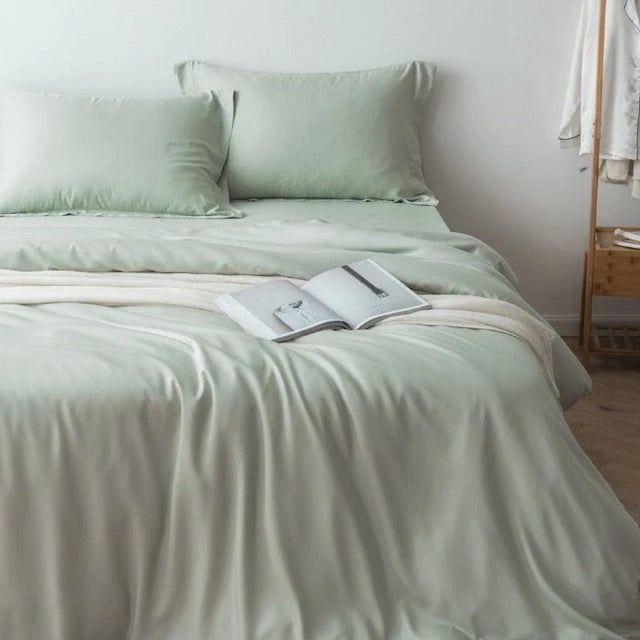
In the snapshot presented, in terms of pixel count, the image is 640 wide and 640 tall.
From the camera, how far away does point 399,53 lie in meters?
3.88

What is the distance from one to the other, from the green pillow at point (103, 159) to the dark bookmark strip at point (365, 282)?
3.41ft

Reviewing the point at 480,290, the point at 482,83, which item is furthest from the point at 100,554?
the point at 482,83

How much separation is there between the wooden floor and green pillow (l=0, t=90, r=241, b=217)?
129 cm

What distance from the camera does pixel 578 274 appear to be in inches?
162

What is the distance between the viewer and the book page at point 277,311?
7.10ft

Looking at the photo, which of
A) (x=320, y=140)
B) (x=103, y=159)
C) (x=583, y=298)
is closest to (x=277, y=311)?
(x=103, y=159)

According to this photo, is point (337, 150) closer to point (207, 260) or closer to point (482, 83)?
point (482, 83)

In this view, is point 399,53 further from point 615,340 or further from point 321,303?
point 321,303

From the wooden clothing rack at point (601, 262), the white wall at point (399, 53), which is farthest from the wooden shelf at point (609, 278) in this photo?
the white wall at point (399, 53)

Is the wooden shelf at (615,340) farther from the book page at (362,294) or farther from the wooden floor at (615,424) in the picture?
the book page at (362,294)

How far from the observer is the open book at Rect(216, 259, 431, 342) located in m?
2.18

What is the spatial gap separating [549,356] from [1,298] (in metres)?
1.22

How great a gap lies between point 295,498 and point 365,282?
0.65m

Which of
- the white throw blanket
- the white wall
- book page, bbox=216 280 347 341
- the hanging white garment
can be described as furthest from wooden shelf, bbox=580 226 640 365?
book page, bbox=216 280 347 341
